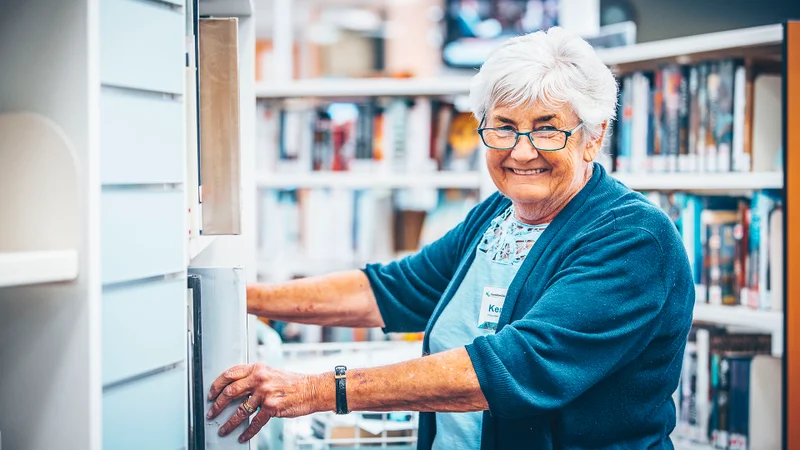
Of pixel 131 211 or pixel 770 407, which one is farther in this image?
pixel 770 407

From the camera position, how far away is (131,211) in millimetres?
→ 939

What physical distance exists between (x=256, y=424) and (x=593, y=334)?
0.56 m

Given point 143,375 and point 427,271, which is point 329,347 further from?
point 143,375

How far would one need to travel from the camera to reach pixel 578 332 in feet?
3.97

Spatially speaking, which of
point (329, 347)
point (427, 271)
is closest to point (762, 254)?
point (427, 271)

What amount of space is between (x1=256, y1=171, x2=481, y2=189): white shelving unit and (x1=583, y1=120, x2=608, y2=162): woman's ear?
4.76ft

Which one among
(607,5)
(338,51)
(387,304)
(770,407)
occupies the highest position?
(338,51)

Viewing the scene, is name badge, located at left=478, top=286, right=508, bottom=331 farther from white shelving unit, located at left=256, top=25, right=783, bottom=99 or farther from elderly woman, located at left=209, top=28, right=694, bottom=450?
white shelving unit, located at left=256, top=25, right=783, bottom=99

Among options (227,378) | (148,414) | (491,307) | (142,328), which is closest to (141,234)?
(142,328)

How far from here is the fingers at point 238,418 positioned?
1.21 m

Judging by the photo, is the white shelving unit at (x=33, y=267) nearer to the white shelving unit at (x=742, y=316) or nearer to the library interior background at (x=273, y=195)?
the library interior background at (x=273, y=195)

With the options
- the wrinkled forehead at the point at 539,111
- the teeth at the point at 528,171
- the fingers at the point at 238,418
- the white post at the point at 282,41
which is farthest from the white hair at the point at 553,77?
the white post at the point at 282,41

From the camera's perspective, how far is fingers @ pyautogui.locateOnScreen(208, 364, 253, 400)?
1.20 m

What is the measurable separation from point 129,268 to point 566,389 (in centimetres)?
69
